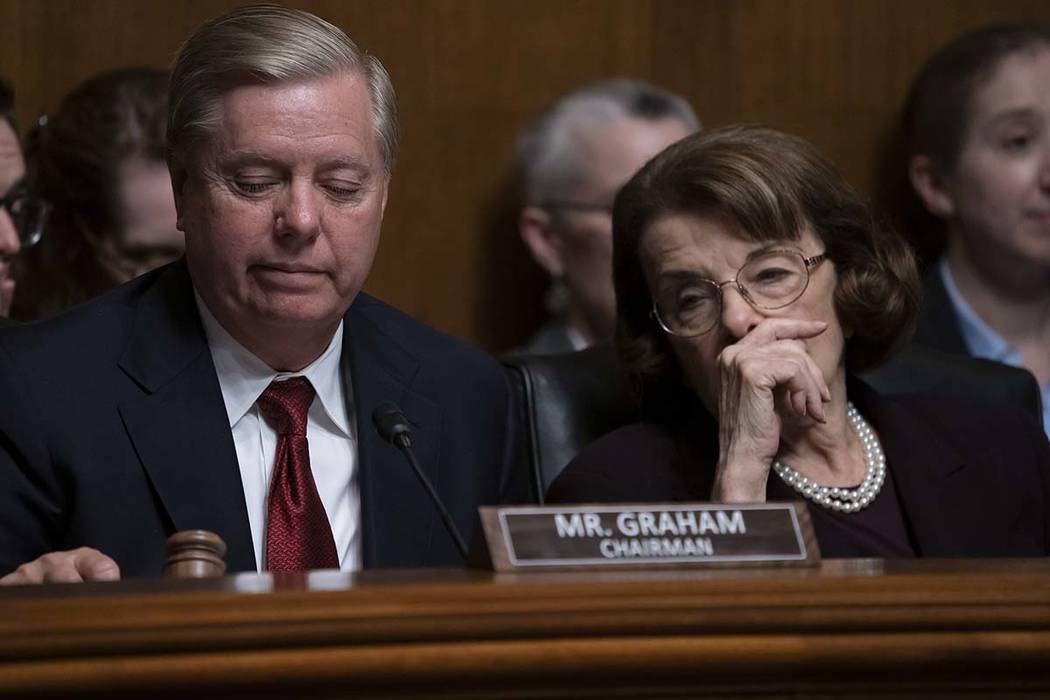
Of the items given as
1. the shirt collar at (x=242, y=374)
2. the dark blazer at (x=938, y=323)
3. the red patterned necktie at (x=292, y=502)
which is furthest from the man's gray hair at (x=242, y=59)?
the dark blazer at (x=938, y=323)

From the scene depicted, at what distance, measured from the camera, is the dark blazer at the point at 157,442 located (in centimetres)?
217

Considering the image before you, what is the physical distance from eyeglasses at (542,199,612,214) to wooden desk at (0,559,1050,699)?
8.16ft

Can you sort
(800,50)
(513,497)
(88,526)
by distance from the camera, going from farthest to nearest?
(800,50), (513,497), (88,526)

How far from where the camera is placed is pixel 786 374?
2.43 m

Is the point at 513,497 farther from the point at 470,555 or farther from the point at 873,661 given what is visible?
the point at 873,661

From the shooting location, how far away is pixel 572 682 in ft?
4.47

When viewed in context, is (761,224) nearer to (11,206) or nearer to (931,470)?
(931,470)

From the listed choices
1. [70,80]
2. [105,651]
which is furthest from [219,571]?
[70,80]

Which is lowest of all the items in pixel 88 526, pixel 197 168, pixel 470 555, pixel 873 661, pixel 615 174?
pixel 873 661

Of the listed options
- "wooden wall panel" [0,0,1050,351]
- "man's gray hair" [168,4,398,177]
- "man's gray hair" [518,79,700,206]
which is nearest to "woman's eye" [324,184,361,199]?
"man's gray hair" [168,4,398,177]

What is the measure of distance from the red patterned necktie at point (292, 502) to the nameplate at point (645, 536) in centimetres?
71

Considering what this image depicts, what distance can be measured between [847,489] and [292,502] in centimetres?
88

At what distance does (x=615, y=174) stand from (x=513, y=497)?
59.1 inches

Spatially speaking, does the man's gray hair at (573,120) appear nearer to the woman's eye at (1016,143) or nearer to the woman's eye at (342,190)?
the woman's eye at (1016,143)
